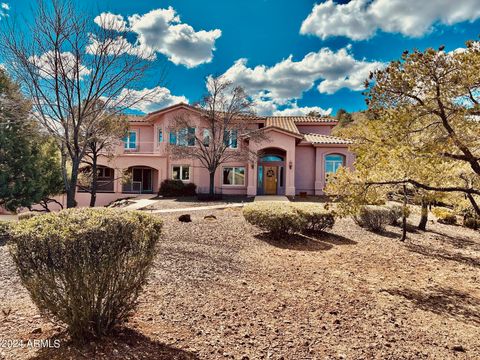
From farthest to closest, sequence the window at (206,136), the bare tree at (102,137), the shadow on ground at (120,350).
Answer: the window at (206,136)
the bare tree at (102,137)
the shadow on ground at (120,350)

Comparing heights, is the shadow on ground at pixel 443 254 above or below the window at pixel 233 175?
below

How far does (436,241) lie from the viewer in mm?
12398

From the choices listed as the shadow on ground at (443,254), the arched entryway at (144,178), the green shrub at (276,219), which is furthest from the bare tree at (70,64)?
the arched entryway at (144,178)

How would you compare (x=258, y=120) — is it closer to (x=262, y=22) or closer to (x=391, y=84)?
(x=262, y=22)

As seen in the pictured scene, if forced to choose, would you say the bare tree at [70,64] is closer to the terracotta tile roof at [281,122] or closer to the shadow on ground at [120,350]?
the shadow on ground at [120,350]

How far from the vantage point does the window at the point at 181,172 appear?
27359 mm

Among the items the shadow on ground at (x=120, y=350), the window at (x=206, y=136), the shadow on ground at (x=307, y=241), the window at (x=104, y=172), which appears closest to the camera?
the shadow on ground at (x=120, y=350)

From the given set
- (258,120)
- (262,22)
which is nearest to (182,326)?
(262,22)

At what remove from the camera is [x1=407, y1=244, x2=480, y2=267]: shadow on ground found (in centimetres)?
955

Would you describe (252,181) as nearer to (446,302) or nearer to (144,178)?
(144,178)

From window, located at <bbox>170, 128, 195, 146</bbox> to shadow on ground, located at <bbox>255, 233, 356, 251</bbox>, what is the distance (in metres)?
16.3

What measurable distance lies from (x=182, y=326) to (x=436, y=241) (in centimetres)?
1221

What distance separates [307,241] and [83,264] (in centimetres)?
834

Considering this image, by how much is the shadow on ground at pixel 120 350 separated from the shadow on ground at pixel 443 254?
31.3 feet
